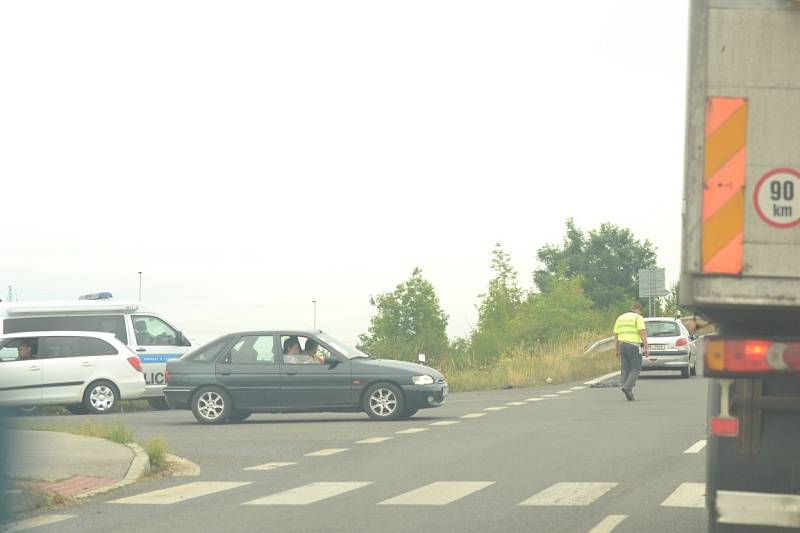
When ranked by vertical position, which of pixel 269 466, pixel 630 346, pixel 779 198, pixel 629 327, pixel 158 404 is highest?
pixel 779 198

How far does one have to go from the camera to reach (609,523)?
8.97 metres

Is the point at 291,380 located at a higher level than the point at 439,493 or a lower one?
higher

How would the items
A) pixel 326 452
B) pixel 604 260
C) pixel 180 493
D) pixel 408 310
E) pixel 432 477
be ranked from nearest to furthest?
pixel 180 493, pixel 432 477, pixel 326 452, pixel 408 310, pixel 604 260

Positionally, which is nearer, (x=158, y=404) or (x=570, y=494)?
(x=570, y=494)

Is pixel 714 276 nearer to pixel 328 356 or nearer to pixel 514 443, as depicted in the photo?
pixel 514 443

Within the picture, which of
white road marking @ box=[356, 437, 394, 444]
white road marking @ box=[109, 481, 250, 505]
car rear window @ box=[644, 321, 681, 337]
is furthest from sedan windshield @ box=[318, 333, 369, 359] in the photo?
car rear window @ box=[644, 321, 681, 337]

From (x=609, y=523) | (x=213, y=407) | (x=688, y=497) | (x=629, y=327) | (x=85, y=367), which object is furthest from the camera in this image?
(x=85, y=367)

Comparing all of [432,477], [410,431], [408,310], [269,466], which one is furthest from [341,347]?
[408,310]

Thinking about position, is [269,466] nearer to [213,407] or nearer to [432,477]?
[432,477]

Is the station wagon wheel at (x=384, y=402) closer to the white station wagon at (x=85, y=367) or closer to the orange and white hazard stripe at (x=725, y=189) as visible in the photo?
the white station wagon at (x=85, y=367)

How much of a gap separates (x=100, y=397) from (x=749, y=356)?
2138cm

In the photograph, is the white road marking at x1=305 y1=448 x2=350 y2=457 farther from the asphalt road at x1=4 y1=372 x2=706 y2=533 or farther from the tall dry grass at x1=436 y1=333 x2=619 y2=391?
the tall dry grass at x1=436 y1=333 x2=619 y2=391

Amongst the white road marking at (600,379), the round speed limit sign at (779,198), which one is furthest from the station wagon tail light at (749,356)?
the white road marking at (600,379)

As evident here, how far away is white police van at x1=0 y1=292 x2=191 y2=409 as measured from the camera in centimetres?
2745
